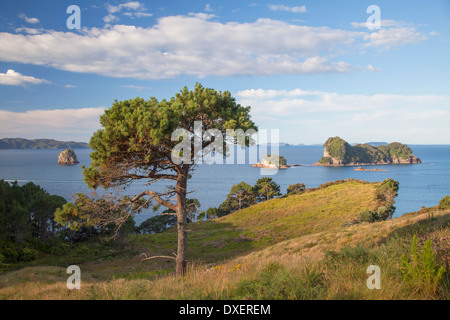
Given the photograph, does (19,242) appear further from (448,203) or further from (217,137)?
(448,203)

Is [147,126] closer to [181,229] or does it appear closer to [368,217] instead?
[181,229]

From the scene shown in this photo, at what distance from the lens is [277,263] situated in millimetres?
6625

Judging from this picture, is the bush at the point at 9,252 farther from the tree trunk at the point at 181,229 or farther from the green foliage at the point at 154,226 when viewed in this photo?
the green foliage at the point at 154,226

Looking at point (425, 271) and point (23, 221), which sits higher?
point (425, 271)

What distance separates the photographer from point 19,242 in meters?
31.5

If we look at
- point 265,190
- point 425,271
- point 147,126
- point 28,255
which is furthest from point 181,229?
point 265,190

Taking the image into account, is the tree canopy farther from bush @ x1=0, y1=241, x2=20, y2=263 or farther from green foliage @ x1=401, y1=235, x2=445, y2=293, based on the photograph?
bush @ x1=0, y1=241, x2=20, y2=263

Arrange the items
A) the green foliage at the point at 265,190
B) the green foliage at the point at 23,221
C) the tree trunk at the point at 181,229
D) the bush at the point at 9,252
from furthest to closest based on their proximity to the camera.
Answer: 1. the green foliage at the point at 265,190
2. the green foliage at the point at 23,221
3. the bush at the point at 9,252
4. the tree trunk at the point at 181,229

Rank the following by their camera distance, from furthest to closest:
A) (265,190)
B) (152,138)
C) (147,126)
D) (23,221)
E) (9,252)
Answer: (265,190), (23,221), (9,252), (152,138), (147,126)

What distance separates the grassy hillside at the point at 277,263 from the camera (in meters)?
4.72

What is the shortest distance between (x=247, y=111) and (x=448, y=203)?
35.6 meters

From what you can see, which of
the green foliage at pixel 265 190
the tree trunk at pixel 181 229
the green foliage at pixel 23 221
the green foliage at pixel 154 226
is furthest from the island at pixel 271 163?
the tree trunk at pixel 181 229

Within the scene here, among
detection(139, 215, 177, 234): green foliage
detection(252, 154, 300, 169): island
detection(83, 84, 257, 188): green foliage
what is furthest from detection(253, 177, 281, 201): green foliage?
detection(252, 154, 300, 169): island
